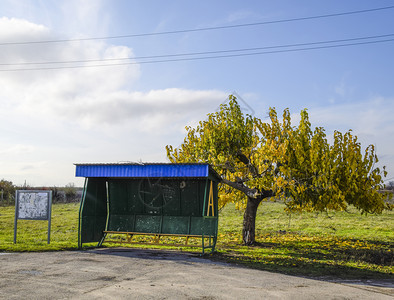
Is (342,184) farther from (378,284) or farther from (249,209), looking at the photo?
(378,284)

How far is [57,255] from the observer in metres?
11.0

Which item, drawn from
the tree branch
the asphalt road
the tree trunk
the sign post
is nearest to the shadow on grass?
the tree trunk

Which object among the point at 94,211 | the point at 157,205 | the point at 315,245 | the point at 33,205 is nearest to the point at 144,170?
the point at 157,205

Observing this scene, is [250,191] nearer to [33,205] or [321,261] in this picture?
[321,261]

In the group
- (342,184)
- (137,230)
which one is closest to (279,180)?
(342,184)

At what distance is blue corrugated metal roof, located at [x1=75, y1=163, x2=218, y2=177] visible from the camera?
11594 mm

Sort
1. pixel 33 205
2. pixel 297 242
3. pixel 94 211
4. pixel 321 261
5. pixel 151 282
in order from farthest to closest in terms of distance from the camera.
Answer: pixel 297 242 → pixel 33 205 → pixel 94 211 → pixel 321 261 → pixel 151 282

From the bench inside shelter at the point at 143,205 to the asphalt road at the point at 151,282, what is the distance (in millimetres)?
2832

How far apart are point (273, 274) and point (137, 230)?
21.4ft

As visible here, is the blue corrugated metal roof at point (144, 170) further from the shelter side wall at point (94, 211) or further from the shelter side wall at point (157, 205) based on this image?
the shelter side wall at point (157, 205)

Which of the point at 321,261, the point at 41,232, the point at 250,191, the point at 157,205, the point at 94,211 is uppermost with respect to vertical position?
the point at 250,191

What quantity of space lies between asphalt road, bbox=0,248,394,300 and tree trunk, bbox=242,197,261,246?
20.6ft

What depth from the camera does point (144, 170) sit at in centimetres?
1224

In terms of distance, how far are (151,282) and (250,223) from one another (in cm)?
Answer: 972
